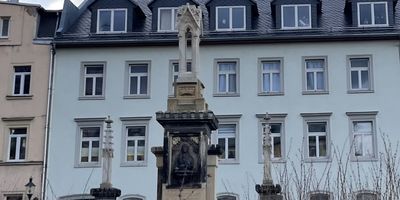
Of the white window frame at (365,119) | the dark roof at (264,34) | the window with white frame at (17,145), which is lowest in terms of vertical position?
the window with white frame at (17,145)

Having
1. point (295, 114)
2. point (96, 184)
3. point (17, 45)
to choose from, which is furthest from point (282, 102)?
point (17, 45)

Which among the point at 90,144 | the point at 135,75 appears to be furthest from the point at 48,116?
the point at 135,75

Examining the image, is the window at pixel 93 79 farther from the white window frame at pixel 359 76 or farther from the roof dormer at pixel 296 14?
the white window frame at pixel 359 76

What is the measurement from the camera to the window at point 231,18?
29.6 metres

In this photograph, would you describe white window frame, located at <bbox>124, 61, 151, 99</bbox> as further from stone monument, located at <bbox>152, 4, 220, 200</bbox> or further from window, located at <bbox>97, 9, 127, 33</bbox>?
stone monument, located at <bbox>152, 4, 220, 200</bbox>

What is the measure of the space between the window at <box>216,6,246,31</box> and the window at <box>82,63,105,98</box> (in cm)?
521

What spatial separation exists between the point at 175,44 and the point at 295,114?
5644 millimetres

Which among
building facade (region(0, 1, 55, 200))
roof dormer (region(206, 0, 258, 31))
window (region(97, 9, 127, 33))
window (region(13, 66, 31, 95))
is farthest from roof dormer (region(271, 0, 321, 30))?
window (region(13, 66, 31, 95))

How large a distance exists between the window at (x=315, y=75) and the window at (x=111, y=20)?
7832 millimetres

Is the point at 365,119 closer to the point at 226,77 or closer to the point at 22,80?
Answer: the point at 226,77

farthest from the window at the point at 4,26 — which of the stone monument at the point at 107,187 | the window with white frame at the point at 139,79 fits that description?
the stone monument at the point at 107,187

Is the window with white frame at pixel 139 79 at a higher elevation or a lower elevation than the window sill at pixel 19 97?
higher

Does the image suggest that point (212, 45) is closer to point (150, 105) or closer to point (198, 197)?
point (150, 105)

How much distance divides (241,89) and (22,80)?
29.7ft
